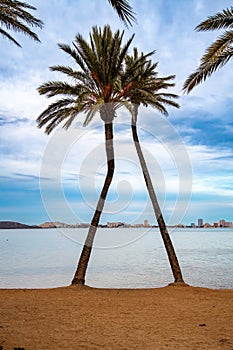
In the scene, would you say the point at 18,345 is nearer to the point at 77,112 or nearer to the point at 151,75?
the point at 77,112

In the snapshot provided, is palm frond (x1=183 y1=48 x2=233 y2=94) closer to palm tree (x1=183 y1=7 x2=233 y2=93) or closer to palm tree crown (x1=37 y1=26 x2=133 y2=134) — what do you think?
palm tree (x1=183 y1=7 x2=233 y2=93)

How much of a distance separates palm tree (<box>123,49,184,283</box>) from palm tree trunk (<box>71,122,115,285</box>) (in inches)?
53.1

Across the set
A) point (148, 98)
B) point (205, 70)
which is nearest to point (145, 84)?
point (148, 98)

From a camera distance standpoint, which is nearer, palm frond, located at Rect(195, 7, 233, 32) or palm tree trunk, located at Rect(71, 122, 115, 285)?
palm frond, located at Rect(195, 7, 233, 32)

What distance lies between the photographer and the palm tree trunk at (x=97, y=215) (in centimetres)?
1603

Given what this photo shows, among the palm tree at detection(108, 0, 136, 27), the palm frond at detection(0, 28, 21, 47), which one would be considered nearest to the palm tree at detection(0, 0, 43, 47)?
the palm frond at detection(0, 28, 21, 47)

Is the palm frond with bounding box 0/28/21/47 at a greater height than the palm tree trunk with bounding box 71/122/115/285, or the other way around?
the palm frond with bounding box 0/28/21/47

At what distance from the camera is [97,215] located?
1619 centimetres

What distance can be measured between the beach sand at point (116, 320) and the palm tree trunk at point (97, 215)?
201cm

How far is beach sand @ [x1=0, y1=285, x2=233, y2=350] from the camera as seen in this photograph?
291 inches

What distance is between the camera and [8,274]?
28391 mm

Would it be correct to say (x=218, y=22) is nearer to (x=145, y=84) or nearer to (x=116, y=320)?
(x=145, y=84)

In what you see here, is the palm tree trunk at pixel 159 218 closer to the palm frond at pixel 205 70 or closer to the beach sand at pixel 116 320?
the beach sand at pixel 116 320

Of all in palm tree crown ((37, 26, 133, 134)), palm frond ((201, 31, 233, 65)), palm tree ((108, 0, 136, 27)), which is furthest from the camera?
palm tree crown ((37, 26, 133, 134))
